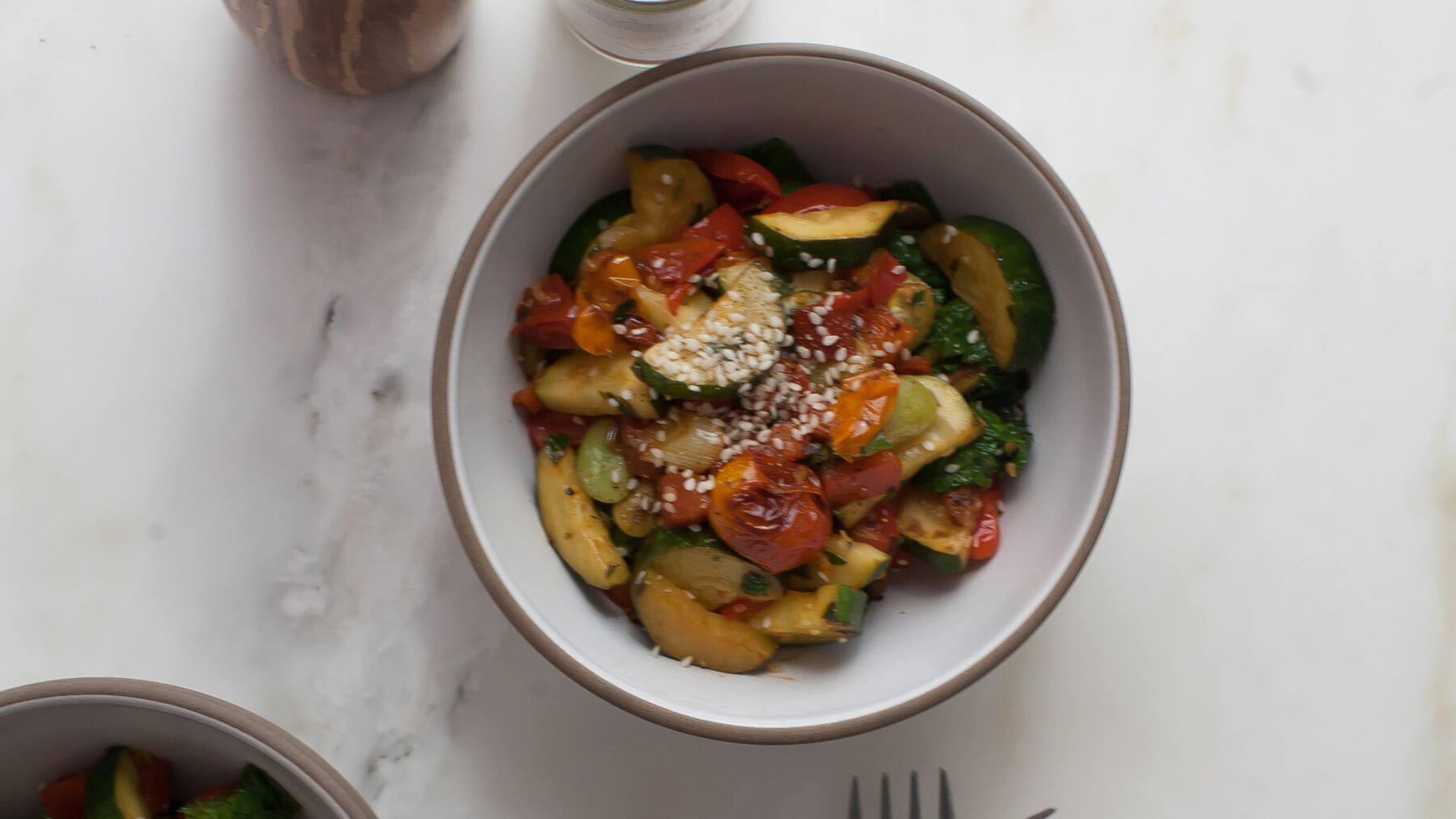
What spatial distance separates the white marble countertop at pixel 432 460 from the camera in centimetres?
163

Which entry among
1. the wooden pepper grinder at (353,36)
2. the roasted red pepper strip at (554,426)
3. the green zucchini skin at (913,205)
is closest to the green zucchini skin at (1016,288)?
the green zucchini skin at (913,205)

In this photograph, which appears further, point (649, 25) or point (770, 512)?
point (649, 25)

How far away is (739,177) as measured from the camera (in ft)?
4.87

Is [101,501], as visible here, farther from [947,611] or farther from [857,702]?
[947,611]

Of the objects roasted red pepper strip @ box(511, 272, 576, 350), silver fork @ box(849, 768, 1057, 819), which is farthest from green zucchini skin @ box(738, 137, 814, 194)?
silver fork @ box(849, 768, 1057, 819)

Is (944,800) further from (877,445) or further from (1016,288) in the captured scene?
(1016,288)

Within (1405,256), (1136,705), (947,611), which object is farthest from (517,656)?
(1405,256)

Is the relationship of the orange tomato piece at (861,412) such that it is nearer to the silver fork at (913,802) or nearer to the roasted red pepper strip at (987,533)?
the roasted red pepper strip at (987,533)

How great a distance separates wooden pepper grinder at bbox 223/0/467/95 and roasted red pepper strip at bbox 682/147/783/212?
401 mm

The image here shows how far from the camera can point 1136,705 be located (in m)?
1.70

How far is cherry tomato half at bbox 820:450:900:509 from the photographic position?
4.51 ft

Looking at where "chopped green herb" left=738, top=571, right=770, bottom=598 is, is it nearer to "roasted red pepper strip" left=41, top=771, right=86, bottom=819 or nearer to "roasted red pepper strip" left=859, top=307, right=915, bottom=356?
"roasted red pepper strip" left=859, top=307, right=915, bottom=356

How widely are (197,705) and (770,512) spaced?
2.57 ft

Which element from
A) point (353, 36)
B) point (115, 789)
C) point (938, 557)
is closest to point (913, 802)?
point (938, 557)
